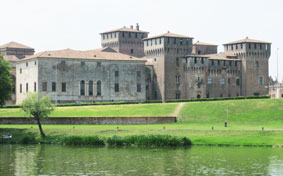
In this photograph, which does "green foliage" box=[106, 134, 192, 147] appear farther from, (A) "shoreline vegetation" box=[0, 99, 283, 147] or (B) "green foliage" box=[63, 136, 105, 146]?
(B) "green foliage" box=[63, 136, 105, 146]

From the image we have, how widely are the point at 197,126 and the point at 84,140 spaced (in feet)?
55.9

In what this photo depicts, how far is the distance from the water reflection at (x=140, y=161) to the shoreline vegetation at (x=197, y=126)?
453 cm

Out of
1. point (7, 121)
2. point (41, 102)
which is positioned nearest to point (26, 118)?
point (7, 121)

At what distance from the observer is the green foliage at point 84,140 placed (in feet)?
212

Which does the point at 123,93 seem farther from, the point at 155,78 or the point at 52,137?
the point at 52,137

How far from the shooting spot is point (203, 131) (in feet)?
219

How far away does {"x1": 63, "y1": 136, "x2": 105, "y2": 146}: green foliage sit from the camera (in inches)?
2541

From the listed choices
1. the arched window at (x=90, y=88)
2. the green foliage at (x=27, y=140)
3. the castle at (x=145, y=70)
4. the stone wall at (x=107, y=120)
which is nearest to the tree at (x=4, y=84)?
the stone wall at (x=107, y=120)

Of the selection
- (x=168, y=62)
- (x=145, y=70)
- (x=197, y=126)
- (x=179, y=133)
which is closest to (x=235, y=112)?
(x=197, y=126)

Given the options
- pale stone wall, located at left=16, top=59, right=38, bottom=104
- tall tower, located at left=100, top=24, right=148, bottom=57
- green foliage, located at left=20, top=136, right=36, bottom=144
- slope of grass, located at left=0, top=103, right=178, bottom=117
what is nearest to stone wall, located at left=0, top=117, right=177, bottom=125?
slope of grass, located at left=0, top=103, right=178, bottom=117

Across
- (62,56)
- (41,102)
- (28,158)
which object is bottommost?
(28,158)

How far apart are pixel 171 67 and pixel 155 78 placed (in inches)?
165

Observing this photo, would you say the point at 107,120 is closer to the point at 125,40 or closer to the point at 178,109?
the point at 178,109

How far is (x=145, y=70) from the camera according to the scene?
407 ft
